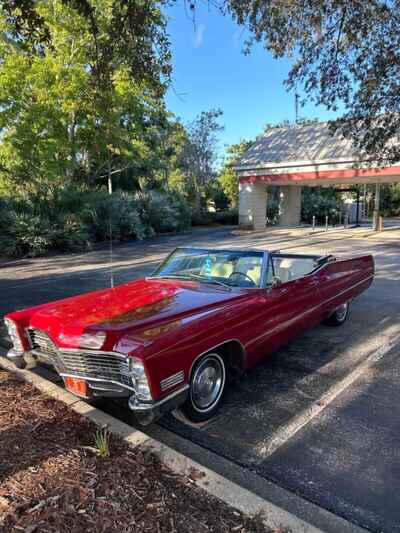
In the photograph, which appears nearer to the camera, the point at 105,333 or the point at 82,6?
the point at 105,333

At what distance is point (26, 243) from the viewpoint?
1450 centimetres

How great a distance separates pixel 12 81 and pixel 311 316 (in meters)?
17.6

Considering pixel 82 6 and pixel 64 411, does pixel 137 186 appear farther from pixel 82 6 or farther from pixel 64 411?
pixel 64 411

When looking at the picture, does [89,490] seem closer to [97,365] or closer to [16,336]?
[97,365]

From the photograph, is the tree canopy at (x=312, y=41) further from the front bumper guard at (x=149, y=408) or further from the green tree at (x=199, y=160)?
the green tree at (x=199, y=160)

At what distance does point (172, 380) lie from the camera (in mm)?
2674

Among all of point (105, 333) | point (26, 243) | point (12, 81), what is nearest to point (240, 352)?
point (105, 333)

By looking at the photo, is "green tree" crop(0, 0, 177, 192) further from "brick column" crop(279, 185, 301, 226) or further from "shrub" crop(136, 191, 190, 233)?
"brick column" crop(279, 185, 301, 226)

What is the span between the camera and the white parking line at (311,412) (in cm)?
285

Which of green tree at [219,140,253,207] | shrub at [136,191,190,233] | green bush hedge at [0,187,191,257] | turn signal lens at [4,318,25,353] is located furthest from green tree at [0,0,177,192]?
green tree at [219,140,253,207]

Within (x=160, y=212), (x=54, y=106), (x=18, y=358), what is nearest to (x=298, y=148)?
(x=160, y=212)

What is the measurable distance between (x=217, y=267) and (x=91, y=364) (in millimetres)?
1916

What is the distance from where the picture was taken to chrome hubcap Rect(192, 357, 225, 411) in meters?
3.05

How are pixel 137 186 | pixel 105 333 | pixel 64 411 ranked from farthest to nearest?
pixel 137 186
pixel 64 411
pixel 105 333
